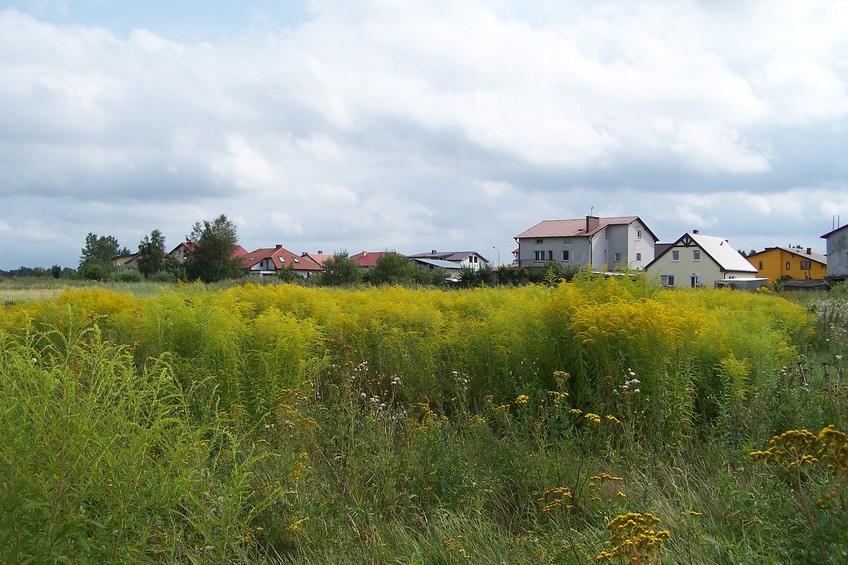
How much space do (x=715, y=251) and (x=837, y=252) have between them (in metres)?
12.7

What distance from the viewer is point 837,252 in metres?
46.2

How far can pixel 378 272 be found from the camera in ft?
146

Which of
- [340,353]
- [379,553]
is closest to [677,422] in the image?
[379,553]

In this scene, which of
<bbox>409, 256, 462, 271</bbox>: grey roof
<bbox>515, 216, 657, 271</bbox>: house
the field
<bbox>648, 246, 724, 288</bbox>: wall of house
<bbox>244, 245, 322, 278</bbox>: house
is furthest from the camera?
<bbox>244, 245, 322, 278</bbox>: house

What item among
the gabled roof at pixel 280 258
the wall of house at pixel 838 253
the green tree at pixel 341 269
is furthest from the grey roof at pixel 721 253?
the gabled roof at pixel 280 258

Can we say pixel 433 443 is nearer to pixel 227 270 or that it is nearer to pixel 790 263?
pixel 227 270

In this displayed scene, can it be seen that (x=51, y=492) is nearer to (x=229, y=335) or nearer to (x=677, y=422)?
(x=229, y=335)

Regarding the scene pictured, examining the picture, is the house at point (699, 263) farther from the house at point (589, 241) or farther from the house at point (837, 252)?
the house at point (837, 252)

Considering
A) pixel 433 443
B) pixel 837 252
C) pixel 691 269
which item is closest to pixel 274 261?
pixel 691 269

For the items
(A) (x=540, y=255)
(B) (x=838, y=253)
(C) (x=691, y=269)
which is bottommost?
(C) (x=691, y=269)

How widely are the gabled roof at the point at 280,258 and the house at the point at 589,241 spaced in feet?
111

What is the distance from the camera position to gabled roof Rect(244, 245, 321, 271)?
89688 mm

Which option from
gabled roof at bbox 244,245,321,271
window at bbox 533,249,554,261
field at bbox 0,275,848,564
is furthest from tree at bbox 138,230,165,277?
field at bbox 0,275,848,564

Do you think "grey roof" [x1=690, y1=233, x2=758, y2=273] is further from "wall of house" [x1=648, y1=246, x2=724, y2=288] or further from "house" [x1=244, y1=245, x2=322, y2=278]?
"house" [x1=244, y1=245, x2=322, y2=278]
